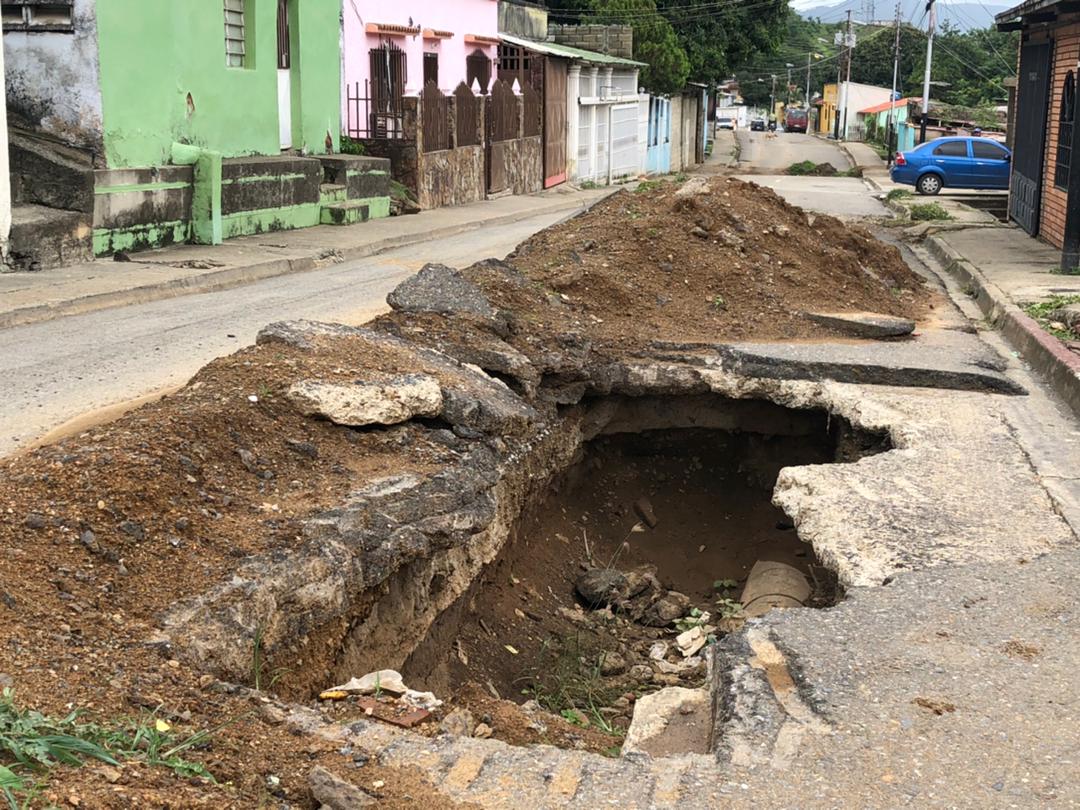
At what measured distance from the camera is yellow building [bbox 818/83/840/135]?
9469 cm

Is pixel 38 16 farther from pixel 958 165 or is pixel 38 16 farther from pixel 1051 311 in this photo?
pixel 958 165

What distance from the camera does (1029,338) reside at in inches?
379

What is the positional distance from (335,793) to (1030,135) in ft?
64.9

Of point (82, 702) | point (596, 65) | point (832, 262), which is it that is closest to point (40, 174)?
point (832, 262)

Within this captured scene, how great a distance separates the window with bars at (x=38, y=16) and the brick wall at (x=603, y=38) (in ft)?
85.1

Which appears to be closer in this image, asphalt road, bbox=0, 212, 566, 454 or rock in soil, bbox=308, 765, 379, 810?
rock in soil, bbox=308, 765, 379, 810

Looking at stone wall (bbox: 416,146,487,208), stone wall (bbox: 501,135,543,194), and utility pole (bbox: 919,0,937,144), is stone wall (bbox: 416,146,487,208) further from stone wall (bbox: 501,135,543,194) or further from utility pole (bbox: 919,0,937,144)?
utility pole (bbox: 919,0,937,144)

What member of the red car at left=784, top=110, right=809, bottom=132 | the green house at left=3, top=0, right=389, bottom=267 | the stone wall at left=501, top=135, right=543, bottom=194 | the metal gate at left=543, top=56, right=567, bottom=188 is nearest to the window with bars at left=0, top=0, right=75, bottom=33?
the green house at left=3, top=0, right=389, bottom=267

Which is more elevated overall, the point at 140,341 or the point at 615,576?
the point at 140,341

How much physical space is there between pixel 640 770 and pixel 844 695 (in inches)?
34.2

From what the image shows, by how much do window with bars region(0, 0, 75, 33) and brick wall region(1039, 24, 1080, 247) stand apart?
13.1m

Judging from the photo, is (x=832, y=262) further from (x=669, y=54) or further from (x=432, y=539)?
(x=669, y=54)

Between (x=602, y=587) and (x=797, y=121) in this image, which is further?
(x=797, y=121)

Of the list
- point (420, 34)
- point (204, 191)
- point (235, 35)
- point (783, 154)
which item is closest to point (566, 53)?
point (420, 34)
